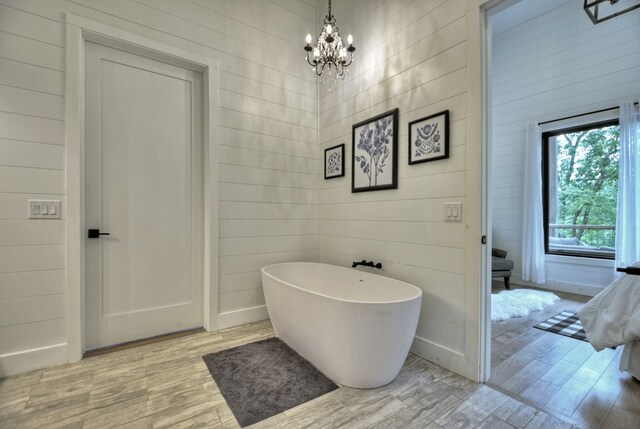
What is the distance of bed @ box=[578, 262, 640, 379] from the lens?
5.91 feet

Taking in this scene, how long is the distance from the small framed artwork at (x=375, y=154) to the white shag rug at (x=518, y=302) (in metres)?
1.85

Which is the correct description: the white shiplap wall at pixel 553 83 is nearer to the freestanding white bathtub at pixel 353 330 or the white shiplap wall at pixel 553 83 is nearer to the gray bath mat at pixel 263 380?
the freestanding white bathtub at pixel 353 330

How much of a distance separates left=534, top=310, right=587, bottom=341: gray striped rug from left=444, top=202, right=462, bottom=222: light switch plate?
5.64 feet

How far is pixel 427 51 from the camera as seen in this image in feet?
7.14

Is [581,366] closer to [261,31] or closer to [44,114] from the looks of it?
[261,31]

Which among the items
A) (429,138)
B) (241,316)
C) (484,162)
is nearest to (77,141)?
(241,316)

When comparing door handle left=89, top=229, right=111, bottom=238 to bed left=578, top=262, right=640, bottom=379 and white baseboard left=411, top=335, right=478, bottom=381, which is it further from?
bed left=578, top=262, right=640, bottom=379

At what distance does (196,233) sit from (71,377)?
1.28 meters

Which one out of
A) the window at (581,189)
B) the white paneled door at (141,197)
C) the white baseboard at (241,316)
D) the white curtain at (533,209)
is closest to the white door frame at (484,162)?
the white baseboard at (241,316)

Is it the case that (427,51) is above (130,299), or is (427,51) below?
above

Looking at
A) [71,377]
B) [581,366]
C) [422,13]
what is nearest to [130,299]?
[71,377]

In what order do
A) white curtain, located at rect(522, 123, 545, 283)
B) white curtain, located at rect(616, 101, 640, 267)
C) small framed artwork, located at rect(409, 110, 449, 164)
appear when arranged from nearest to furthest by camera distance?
1. small framed artwork, located at rect(409, 110, 449, 164)
2. white curtain, located at rect(616, 101, 640, 267)
3. white curtain, located at rect(522, 123, 545, 283)

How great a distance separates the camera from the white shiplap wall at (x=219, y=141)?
1923 millimetres

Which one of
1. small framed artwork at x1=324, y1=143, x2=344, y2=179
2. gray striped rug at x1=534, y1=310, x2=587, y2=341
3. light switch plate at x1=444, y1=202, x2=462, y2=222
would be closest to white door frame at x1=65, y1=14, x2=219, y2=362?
small framed artwork at x1=324, y1=143, x2=344, y2=179
